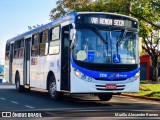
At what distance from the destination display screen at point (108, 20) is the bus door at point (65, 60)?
0.95 metres

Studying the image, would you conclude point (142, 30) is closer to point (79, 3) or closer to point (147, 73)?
point (79, 3)

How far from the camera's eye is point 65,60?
51.1ft

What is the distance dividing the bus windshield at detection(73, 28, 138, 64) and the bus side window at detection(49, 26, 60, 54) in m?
1.81

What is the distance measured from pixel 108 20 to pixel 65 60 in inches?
89.0

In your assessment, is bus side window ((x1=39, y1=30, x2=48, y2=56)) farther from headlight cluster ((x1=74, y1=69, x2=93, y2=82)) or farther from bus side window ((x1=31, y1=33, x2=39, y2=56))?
headlight cluster ((x1=74, y1=69, x2=93, y2=82))

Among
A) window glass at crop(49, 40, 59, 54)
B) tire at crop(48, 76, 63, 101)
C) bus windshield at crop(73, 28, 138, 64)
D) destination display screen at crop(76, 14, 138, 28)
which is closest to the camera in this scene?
bus windshield at crop(73, 28, 138, 64)

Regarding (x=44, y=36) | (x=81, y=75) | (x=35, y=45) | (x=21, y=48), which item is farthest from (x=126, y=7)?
(x=81, y=75)

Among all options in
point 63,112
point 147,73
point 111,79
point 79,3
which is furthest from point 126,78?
point 147,73

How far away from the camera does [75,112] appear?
12984 millimetres

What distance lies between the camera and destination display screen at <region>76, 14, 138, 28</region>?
15.0m

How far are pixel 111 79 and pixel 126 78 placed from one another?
679 mm

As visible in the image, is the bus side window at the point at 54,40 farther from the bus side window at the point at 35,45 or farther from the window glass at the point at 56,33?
the bus side window at the point at 35,45

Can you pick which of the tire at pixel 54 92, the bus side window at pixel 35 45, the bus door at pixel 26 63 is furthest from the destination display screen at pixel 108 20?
the bus door at pixel 26 63

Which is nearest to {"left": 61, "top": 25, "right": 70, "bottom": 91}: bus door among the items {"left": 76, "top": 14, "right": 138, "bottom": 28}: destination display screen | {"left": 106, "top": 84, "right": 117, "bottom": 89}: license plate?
{"left": 76, "top": 14, "right": 138, "bottom": 28}: destination display screen
